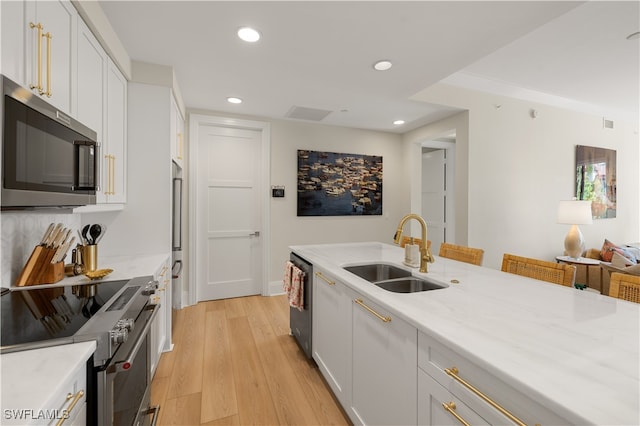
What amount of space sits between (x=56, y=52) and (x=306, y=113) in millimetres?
2694

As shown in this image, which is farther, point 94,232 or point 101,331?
point 94,232

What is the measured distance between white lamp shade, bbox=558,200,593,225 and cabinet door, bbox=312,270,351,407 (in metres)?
3.80

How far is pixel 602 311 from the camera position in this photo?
3.53 ft

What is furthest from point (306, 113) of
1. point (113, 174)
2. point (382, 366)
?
point (382, 366)

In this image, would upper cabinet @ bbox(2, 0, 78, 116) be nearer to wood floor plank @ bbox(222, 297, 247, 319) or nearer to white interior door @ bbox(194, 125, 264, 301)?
white interior door @ bbox(194, 125, 264, 301)

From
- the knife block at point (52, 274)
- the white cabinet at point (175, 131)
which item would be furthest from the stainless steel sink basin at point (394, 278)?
the white cabinet at point (175, 131)

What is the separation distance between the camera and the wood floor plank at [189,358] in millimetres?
1976

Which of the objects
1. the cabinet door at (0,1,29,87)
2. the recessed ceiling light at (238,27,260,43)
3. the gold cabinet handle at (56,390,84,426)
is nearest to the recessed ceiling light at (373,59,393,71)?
the recessed ceiling light at (238,27,260,43)

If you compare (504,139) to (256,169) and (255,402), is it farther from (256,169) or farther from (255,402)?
(255,402)

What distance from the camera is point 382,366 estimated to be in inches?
49.5

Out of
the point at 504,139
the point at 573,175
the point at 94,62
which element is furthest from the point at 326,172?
the point at 573,175

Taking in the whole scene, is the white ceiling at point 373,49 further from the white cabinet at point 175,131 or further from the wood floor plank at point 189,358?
the wood floor plank at point 189,358

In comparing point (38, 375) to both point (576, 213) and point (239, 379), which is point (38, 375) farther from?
point (576, 213)

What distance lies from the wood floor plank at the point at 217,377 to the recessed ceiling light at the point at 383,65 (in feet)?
9.43
